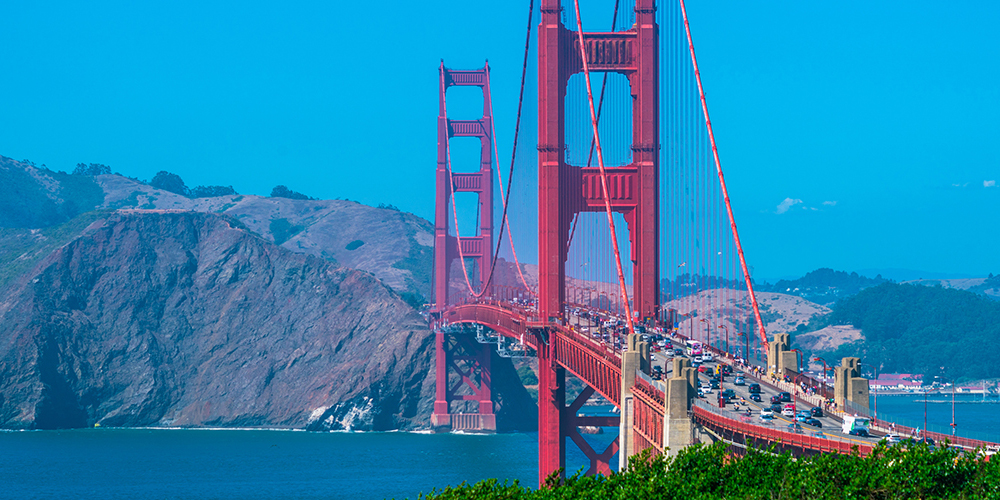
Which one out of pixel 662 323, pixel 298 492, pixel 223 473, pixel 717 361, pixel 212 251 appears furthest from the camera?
pixel 212 251

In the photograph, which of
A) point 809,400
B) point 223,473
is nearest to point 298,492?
point 223,473

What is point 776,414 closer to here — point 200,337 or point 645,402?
point 645,402

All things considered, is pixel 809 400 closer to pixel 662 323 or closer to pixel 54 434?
pixel 662 323

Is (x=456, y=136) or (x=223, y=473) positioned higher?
(x=456, y=136)

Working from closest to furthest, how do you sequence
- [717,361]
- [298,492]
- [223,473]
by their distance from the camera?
[717,361] → [298,492] → [223,473]

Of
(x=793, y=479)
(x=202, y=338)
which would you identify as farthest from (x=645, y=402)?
(x=202, y=338)

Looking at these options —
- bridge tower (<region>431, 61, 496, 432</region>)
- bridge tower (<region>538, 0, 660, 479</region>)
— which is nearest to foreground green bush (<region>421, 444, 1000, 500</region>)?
bridge tower (<region>538, 0, 660, 479</region>)

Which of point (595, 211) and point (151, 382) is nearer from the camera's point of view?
point (595, 211)

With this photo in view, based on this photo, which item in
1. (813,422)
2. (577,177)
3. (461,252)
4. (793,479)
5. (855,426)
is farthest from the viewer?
(461,252)
